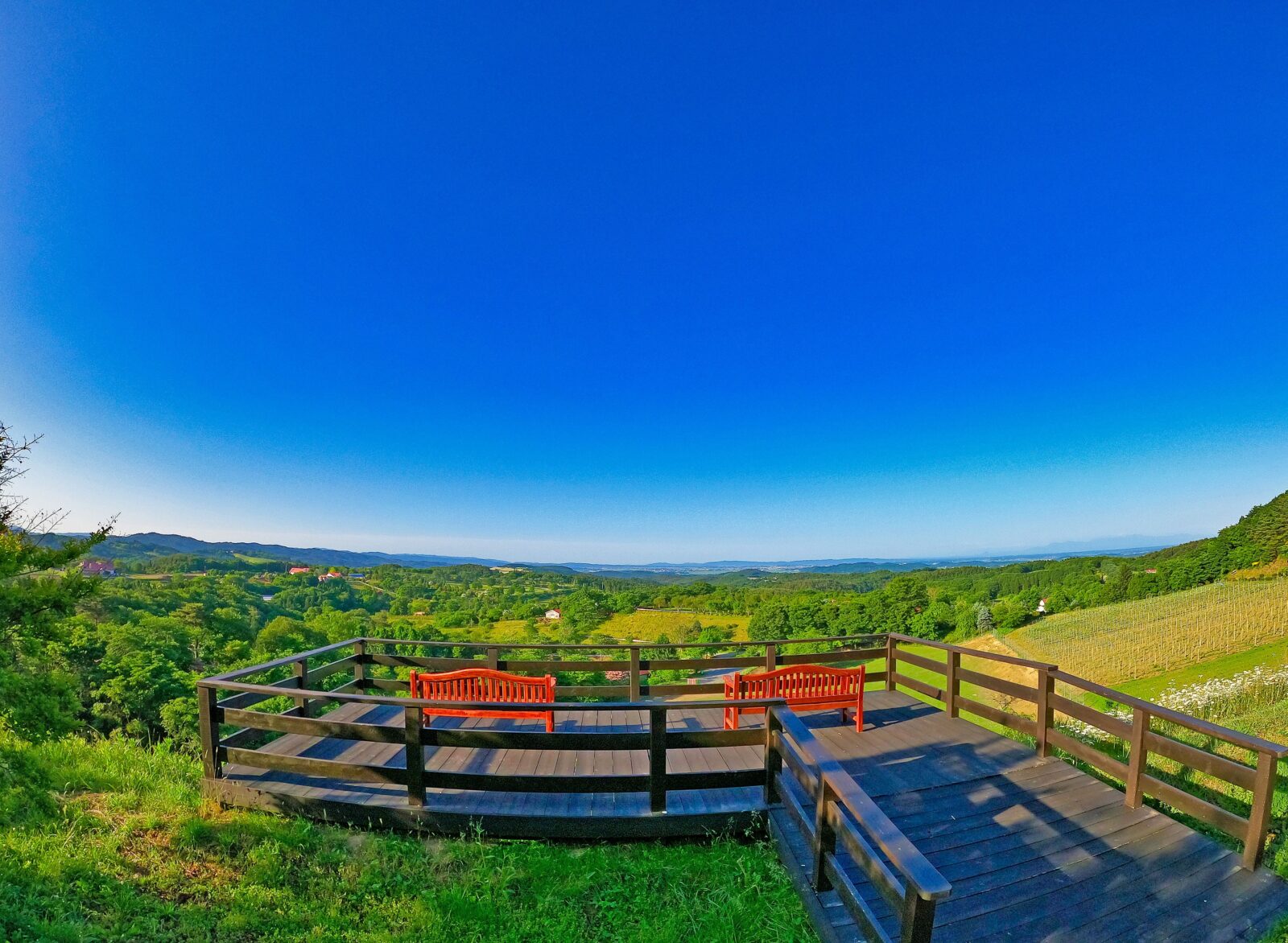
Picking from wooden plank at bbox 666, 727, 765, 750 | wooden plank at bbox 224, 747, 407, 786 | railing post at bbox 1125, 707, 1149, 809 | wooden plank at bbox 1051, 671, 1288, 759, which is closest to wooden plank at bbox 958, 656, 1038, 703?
wooden plank at bbox 1051, 671, 1288, 759

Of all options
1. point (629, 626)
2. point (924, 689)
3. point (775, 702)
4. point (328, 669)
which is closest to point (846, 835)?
point (775, 702)

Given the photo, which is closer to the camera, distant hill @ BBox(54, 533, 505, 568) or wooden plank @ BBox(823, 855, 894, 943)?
wooden plank @ BBox(823, 855, 894, 943)

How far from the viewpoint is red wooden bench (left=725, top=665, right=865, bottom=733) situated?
527cm

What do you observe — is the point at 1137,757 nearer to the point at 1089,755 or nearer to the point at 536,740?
the point at 1089,755

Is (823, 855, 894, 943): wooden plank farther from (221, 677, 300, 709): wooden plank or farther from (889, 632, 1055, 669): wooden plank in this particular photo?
(221, 677, 300, 709): wooden plank

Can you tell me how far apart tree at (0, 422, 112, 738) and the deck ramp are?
5.38 meters

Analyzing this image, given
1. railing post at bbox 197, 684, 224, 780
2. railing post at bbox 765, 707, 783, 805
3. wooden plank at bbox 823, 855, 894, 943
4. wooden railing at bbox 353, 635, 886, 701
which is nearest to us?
wooden plank at bbox 823, 855, 894, 943

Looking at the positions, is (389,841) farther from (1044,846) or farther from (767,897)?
(1044,846)

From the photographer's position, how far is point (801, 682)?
5320 mm

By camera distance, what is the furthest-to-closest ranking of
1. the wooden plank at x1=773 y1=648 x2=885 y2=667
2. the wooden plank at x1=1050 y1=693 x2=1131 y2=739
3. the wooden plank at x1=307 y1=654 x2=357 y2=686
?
the wooden plank at x1=773 y1=648 x2=885 y2=667, the wooden plank at x1=307 y1=654 x2=357 y2=686, the wooden plank at x1=1050 y1=693 x2=1131 y2=739

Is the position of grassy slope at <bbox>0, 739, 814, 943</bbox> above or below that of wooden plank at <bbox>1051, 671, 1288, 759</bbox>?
below

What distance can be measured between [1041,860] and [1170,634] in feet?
86.6

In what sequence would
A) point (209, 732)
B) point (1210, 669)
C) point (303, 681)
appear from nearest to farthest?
1. point (209, 732)
2. point (303, 681)
3. point (1210, 669)

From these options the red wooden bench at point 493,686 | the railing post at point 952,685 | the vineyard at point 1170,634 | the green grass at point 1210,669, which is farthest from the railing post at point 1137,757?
the vineyard at point 1170,634
